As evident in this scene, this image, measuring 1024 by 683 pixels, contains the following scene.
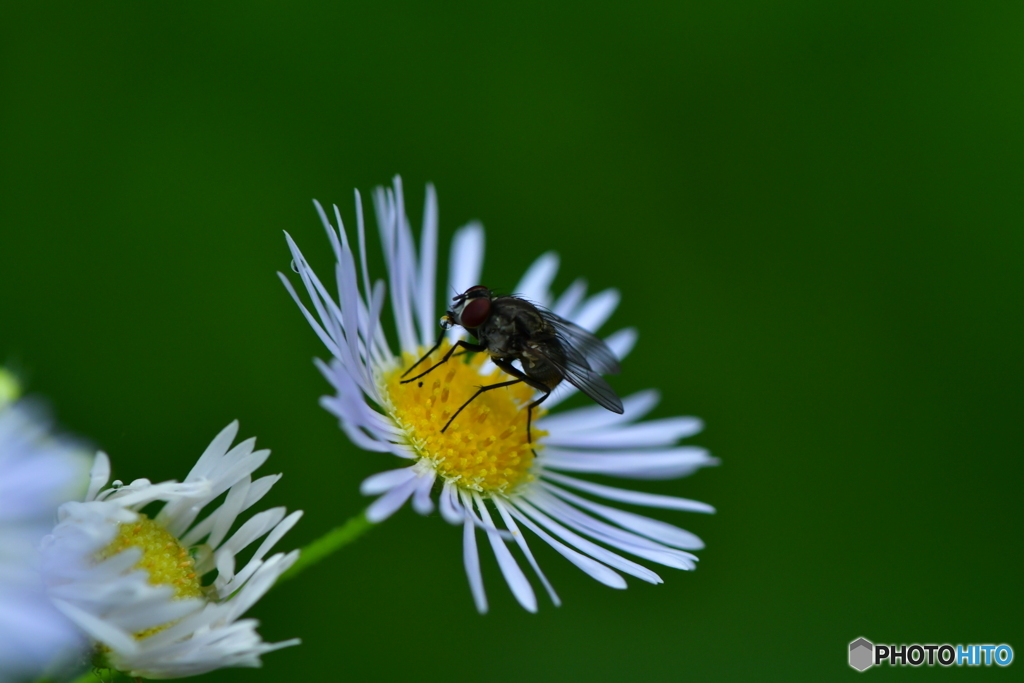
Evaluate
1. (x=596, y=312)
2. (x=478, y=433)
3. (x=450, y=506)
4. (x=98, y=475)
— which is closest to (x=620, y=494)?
(x=478, y=433)

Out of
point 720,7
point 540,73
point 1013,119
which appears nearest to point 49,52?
point 540,73

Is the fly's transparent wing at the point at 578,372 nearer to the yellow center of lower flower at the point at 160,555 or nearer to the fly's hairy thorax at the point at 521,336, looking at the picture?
the fly's hairy thorax at the point at 521,336

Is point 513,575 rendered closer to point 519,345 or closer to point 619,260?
point 519,345

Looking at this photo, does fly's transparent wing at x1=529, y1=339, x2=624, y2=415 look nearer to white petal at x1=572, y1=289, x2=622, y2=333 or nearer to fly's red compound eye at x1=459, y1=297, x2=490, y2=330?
fly's red compound eye at x1=459, y1=297, x2=490, y2=330

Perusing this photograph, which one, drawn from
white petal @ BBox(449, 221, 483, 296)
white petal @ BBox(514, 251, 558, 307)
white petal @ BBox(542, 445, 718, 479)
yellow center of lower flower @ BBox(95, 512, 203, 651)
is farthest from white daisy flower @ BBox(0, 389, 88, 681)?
white petal @ BBox(514, 251, 558, 307)

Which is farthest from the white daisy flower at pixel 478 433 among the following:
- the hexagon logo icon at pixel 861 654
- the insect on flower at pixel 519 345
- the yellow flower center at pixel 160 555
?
the hexagon logo icon at pixel 861 654

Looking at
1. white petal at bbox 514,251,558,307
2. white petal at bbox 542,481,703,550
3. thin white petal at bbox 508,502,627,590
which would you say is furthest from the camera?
white petal at bbox 514,251,558,307
